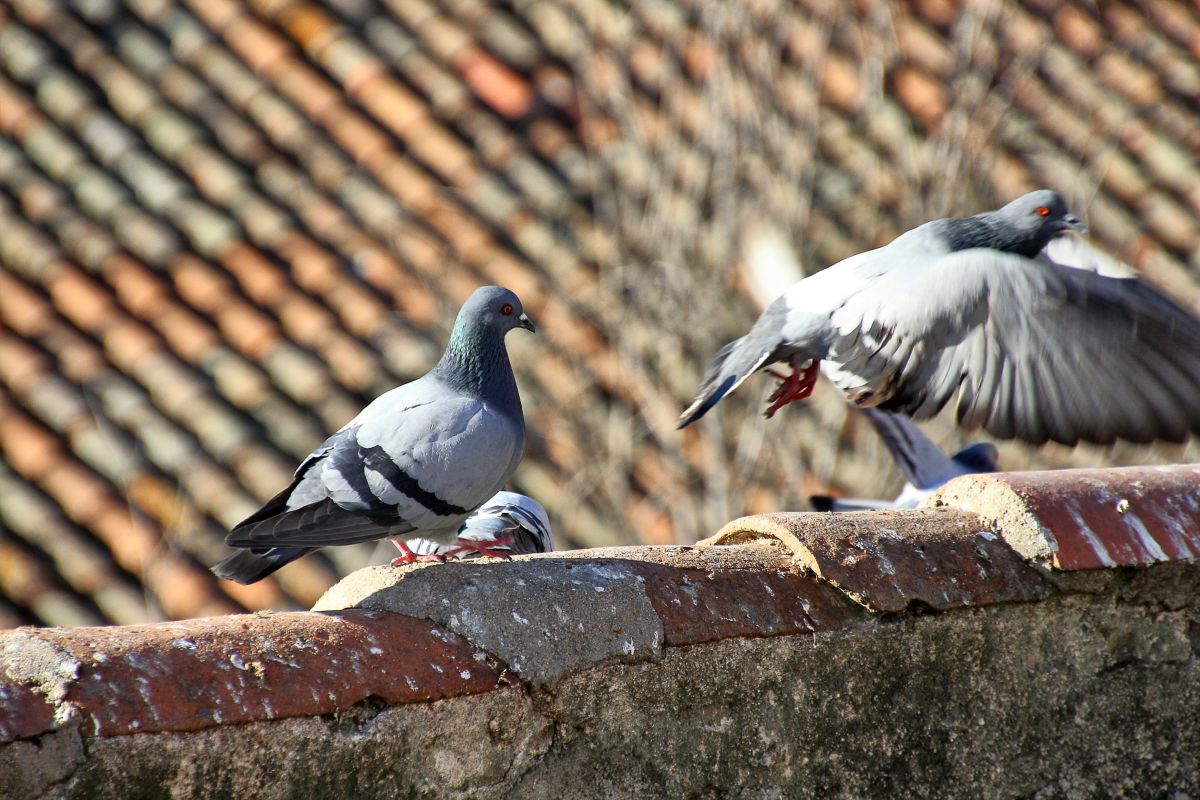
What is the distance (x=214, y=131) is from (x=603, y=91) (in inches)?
54.7


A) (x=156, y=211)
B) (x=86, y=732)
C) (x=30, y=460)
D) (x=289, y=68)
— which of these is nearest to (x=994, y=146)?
(x=289, y=68)

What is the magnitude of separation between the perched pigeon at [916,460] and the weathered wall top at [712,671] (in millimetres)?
1431

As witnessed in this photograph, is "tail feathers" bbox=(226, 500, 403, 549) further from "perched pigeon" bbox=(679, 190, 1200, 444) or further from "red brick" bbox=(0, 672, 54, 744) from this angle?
"perched pigeon" bbox=(679, 190, 1200, 444)

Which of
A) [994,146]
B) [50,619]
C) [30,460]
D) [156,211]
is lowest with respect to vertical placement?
[994,146]

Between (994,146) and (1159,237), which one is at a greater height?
(994,146)

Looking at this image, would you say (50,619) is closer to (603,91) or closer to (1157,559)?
(603,91)

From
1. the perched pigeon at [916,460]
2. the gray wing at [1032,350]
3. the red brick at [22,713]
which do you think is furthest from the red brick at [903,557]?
the perched pigeon at [916,460]

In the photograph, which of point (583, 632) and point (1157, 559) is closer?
point (583, 632)

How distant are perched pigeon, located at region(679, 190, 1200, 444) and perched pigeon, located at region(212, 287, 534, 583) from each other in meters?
0.79

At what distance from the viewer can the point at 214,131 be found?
15.5 feet

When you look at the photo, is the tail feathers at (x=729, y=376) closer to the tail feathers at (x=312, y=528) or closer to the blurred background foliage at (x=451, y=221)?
the tail feathers at (x=312, y=528)

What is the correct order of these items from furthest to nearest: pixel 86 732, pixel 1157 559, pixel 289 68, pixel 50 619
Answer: pixel 289 68, pixel 50 619, pixel 1157 559, pixel 86 732

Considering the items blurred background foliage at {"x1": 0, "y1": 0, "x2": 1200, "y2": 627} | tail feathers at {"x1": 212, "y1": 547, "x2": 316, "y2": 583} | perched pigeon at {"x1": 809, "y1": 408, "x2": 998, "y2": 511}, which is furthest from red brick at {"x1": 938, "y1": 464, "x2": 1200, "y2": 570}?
blurred background foliage at {"x1": 0, "y1": 0, "x2": 1200, "y2": 627}

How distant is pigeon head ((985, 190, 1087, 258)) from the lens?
9.68 ft
